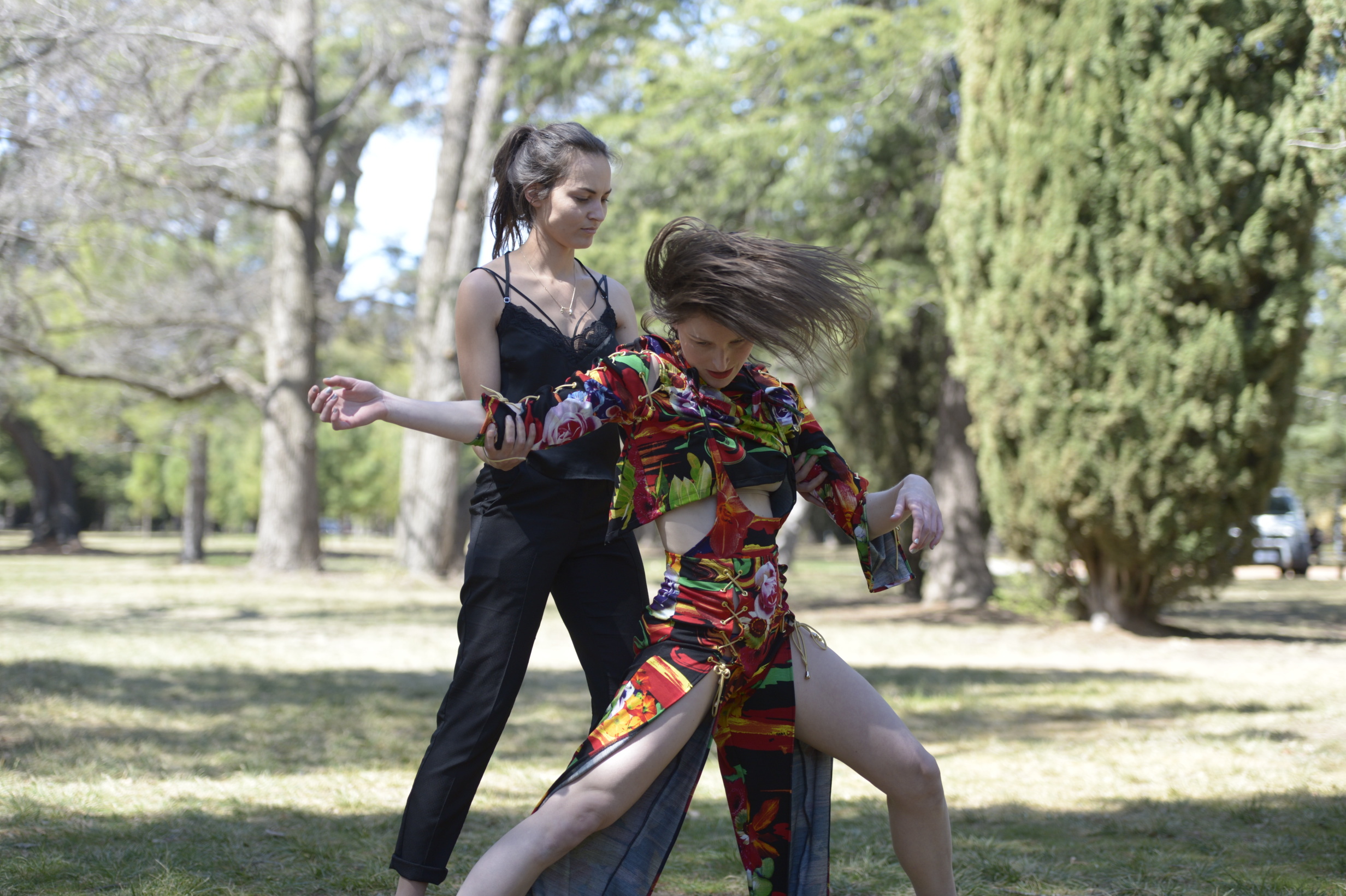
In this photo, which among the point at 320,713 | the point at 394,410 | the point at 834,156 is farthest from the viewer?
the point at 834,156

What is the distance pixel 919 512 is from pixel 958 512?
1170cm

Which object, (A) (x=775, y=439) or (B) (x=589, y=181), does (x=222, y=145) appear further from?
(A) (x=775, y=439)

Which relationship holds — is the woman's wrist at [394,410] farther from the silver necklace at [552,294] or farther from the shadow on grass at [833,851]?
the shadow on grass at [833,851]

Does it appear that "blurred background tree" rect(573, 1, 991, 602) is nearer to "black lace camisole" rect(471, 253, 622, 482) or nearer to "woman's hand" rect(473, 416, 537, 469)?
"black lace camisole" rect(471, 253, 622, 482)

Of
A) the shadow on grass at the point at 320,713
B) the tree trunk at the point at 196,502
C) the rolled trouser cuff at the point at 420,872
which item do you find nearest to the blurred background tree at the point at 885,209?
the rolled trouser cuff at the point at 420,872

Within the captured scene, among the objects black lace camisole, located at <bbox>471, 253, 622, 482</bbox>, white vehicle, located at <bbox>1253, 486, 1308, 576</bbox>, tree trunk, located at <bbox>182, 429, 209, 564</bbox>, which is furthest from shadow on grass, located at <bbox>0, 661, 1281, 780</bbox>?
white vehicle, located at <bbox>1253, 486, 1308, 576</bbox>

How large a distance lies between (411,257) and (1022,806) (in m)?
21.9

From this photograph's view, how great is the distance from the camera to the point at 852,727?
2.39 meters

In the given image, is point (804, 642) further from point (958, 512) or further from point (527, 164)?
point (958, 512)

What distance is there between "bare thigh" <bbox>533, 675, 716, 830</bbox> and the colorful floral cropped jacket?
418 mm

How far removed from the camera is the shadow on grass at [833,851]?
3361 millimetres

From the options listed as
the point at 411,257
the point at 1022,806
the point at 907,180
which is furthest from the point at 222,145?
the point at 411,257

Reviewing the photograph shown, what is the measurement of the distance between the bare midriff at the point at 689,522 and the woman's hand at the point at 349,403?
66 centimetres

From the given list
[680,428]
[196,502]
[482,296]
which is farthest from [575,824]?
[196,502]
